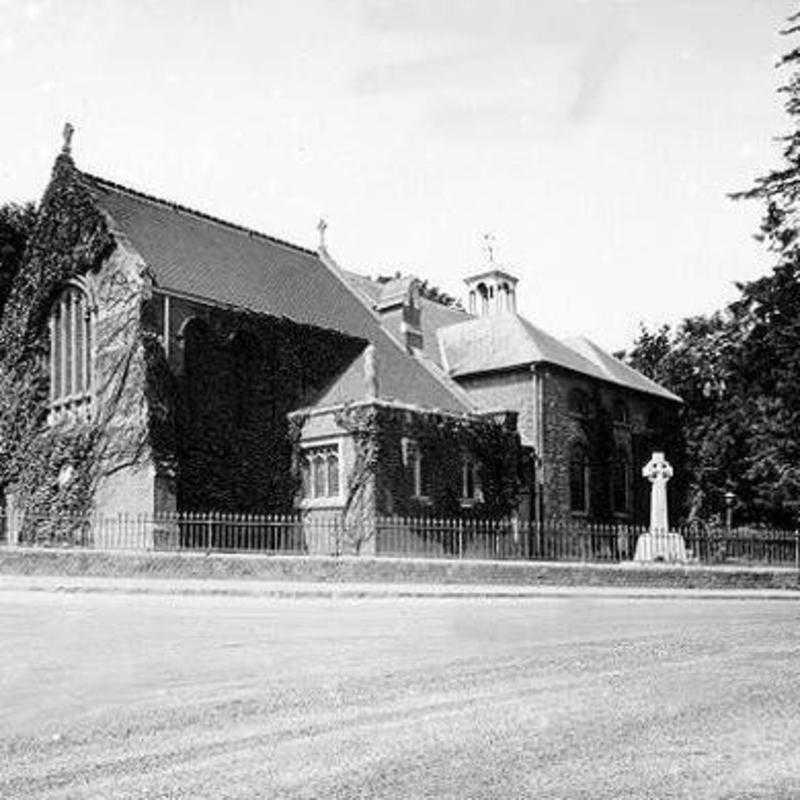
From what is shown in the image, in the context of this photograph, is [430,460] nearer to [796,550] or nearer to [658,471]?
[658,471]

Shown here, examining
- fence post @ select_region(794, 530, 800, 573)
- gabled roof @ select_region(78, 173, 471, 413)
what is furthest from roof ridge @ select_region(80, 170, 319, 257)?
fence post @ select_region(794, 530, 800, 573)

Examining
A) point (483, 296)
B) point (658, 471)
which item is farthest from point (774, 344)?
point (483, 296)

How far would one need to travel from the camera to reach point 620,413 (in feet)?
137

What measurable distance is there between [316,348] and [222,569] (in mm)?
13428

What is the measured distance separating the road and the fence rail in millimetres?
11516

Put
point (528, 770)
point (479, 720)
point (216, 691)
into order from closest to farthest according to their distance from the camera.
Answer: point (528, 770) < point (479, 720) < point (216, 691)

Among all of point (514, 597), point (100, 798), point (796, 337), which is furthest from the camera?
point (796, 337)

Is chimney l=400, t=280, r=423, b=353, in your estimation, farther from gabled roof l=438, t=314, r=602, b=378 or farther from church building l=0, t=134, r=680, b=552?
gabled roof l=438, t=314, r=602, b=378

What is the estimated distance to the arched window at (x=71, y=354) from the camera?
30.8 m

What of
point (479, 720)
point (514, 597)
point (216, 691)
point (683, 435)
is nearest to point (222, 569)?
point (514, 597)

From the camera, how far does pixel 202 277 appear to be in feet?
104

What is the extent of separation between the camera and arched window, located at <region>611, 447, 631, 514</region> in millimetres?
40406

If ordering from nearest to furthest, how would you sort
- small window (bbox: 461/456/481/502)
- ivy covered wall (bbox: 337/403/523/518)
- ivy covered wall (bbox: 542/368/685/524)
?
ivy covered wall (bbox: 337/403/523/518), small window (bbox: 461/456/481/502), ivy covered wall (bbox: 542/368/685/524)

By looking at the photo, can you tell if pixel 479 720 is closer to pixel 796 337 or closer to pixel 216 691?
pixel 216 691
